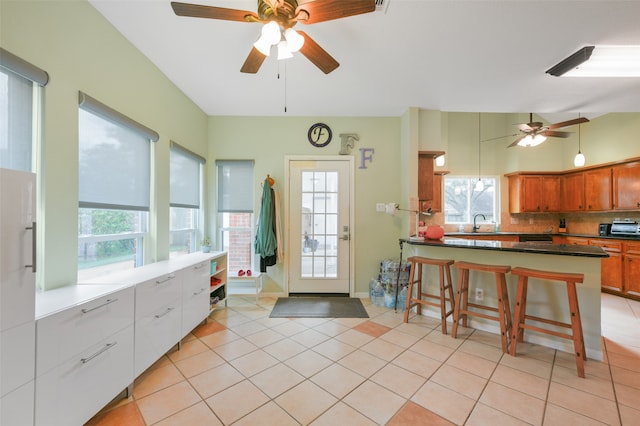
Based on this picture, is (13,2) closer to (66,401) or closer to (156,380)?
(66,401)

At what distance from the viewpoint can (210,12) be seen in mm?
1497

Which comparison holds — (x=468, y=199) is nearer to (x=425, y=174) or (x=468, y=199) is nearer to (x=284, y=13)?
(x=425, y=174)

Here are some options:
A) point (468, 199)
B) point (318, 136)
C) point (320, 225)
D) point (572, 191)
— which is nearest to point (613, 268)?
point (572, 191)

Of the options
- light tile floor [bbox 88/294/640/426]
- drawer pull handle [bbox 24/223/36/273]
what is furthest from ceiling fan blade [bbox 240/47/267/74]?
light tile floor [bbox 88/294/640/426]

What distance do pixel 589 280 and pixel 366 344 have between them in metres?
2.11

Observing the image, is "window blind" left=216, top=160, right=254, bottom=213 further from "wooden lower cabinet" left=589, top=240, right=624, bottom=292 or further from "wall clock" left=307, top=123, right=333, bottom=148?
"wooden lower cabinet" left=589, top=240, right=624, bottom=292

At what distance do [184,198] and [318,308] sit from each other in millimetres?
2274

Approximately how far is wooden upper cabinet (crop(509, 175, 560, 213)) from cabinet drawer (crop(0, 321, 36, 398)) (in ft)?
22.8

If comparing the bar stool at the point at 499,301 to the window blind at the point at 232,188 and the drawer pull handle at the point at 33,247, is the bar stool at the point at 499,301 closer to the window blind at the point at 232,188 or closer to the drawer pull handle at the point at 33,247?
the window blind at the point at 232,188

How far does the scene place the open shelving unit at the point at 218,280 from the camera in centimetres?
310

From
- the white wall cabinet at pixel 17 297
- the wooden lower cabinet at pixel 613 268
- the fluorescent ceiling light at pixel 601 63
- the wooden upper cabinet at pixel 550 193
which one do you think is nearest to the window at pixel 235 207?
the white wall cabinet at pixel 17 297

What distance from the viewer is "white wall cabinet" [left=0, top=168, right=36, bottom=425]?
101 centimetres

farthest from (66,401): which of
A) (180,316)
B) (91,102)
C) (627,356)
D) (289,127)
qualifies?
(627,356)

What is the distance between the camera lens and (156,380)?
6.11 feet
